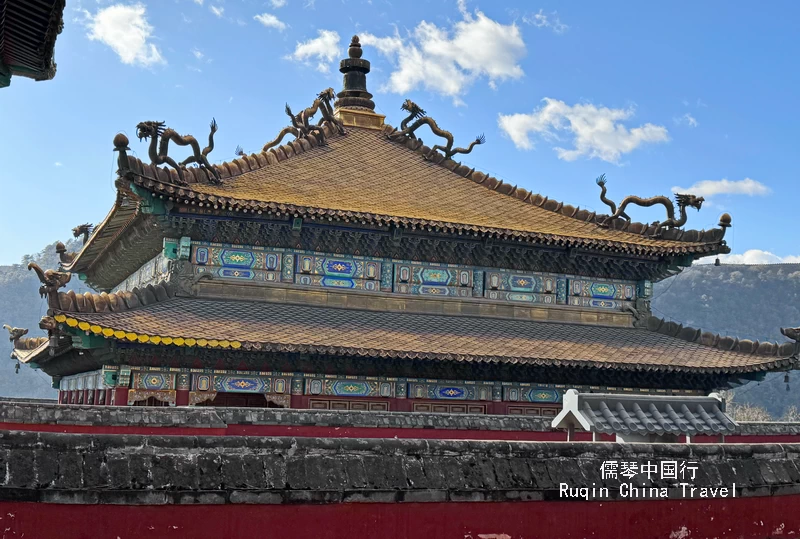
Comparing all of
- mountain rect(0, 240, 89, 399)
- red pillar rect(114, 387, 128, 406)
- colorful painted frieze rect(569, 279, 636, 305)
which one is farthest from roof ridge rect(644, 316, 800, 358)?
mountain rect(0, 240, 89, 399)

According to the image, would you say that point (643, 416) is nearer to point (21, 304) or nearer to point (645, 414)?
point (645, 414)

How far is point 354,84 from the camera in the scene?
29.1 meters

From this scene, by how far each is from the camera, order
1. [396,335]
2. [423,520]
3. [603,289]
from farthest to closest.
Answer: [603,289], [396,335], [423,520]

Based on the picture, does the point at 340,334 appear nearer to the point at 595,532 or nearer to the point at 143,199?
the point at 143,199

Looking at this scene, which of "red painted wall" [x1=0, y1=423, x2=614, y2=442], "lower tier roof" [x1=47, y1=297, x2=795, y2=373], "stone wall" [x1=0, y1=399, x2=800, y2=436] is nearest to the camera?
"stone wall" [x1=0, y1=399, x2=800, y2=436]

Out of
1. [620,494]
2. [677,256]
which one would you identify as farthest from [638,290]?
[620,494]

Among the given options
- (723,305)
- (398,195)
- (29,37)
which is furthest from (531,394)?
(723,305)

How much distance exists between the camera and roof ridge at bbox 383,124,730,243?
25156mm

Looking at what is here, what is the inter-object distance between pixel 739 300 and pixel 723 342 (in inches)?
6203

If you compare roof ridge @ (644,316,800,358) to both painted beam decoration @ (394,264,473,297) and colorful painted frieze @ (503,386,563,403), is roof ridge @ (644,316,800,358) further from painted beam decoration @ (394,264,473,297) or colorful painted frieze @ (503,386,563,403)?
painted beam decoration @ (394,264,473,297)

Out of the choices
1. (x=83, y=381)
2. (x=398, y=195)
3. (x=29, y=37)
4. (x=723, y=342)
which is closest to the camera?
(x=29, y=37)

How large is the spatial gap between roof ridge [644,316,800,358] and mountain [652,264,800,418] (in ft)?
456

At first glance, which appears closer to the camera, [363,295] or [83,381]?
[363,295]

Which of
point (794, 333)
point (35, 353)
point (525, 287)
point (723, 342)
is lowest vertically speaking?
point (35, 353)
